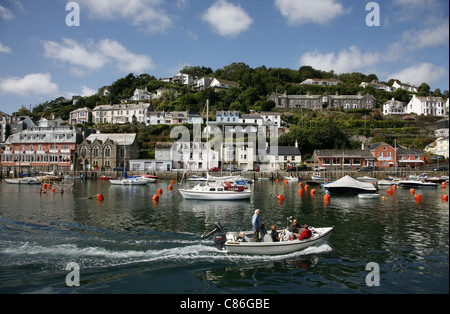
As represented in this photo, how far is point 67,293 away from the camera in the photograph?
460 inches

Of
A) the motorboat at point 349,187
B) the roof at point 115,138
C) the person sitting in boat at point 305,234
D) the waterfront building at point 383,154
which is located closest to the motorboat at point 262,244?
the person sitting in boat at point 305,234

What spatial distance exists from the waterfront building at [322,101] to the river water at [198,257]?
102 m

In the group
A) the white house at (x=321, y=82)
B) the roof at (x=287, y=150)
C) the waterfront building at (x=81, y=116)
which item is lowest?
the roof at (x=287, y=150)

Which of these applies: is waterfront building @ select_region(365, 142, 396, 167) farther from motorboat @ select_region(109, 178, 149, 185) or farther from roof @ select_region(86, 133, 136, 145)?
roof @ select_region(86, 133, 136, 145)

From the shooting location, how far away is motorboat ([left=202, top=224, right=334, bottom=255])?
51.0 feet

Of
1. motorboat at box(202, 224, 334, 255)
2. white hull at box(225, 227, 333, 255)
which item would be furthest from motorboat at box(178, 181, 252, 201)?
white hull at box(225, 227, 333, 255)

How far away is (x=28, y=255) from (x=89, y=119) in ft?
388

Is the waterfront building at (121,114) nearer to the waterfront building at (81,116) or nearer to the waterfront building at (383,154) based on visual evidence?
the waterfront building at (81,116)

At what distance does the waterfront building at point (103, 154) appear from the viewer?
268ft

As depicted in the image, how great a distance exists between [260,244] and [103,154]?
7611cm

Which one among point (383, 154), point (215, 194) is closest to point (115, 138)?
point (215, 194)

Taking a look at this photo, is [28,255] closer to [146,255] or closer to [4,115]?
[146,255]

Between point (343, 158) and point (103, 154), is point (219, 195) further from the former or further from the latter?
point (103, 154)

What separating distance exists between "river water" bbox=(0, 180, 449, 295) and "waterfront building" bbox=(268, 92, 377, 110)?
102383 millimetres
